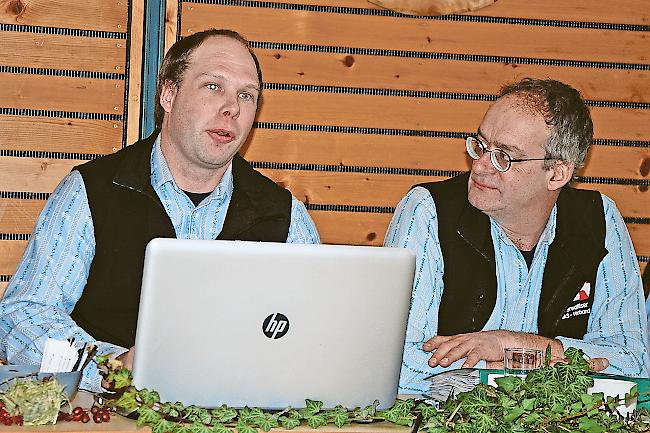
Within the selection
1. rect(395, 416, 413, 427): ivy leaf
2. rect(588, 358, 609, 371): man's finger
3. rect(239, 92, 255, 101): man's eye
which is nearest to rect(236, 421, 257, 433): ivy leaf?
rect(395, 416, 413, 427): ivy leaf

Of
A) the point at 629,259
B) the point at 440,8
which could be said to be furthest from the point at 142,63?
the point at 629,259

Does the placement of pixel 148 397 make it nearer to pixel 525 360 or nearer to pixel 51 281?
pixel 525 360

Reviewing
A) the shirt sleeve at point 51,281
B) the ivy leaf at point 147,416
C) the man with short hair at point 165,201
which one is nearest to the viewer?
the ivy leaf at point 147,416

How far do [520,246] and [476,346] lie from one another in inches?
24.7

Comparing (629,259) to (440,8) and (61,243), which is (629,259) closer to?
(440,8)

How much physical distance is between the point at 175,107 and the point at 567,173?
1.27 meters

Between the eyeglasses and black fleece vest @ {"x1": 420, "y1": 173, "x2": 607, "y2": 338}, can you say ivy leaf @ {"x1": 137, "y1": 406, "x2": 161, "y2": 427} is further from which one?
the eyeglasses

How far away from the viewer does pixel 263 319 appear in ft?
6.14

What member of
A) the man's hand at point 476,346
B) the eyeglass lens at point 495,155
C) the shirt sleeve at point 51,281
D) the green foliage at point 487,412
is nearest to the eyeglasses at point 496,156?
the eyeglass lens at point 495,155

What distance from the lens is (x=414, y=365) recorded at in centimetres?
280

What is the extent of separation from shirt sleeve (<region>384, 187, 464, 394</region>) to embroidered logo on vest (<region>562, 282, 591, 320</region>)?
45cm

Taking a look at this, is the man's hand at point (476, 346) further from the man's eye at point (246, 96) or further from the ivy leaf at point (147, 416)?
the ivy leaf at point (147, 416)

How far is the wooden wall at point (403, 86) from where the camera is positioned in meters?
4.29

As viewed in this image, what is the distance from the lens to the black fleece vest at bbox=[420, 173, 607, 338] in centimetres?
317
